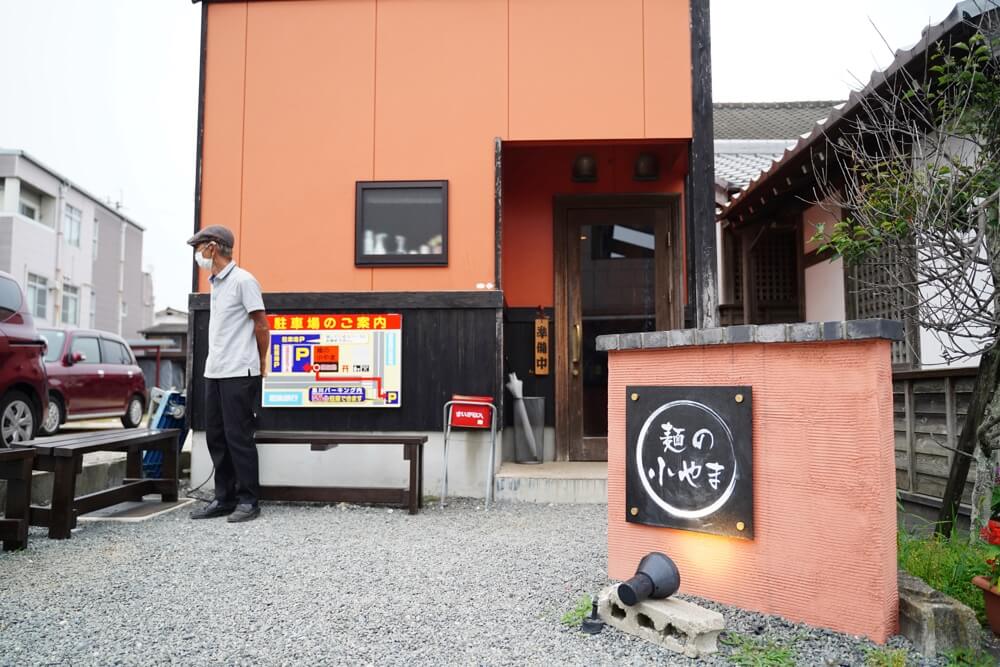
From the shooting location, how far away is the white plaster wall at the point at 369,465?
5.60 meters

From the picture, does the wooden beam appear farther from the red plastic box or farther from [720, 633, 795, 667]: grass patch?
[720, 633, 795, 667]: grass patch

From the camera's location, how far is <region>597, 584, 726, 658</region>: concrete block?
239 cm

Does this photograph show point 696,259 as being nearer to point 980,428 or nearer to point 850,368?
point 980,428

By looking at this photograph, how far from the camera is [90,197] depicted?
26.7m

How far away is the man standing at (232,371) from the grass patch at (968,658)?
4.03 m

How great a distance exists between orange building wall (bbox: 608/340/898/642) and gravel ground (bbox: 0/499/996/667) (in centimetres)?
12

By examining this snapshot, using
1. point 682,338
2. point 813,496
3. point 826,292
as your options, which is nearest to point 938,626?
point 813,496

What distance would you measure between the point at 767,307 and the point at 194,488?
21.0ft

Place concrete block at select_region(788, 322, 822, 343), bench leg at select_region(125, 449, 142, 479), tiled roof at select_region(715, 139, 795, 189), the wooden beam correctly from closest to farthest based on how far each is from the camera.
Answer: concrete block at select_region(788, 322, 822, 343) → bench leg at select_region(125, 449, 142, 479) → the wooden beam → tiled roof at select_region(715, 139, 795, 189)

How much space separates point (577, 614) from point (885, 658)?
43.5 inches

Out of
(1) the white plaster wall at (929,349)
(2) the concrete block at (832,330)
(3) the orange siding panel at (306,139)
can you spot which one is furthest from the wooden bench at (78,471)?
(1) the white plaster wall at (929,349)

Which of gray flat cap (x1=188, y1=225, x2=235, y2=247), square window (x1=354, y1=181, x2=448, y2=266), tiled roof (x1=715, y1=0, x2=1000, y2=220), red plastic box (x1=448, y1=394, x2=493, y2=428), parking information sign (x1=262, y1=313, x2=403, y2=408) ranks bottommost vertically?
red plastic box (x1=448, y1=394, x2=493, y2=428)

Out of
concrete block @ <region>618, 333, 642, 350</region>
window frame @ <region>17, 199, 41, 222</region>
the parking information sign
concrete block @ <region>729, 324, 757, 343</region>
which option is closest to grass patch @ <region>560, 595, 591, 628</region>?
concrete block @ <region>618, 333, 642, 350</region>

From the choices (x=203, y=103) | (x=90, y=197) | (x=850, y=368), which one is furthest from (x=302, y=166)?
(x=90, y=197)
